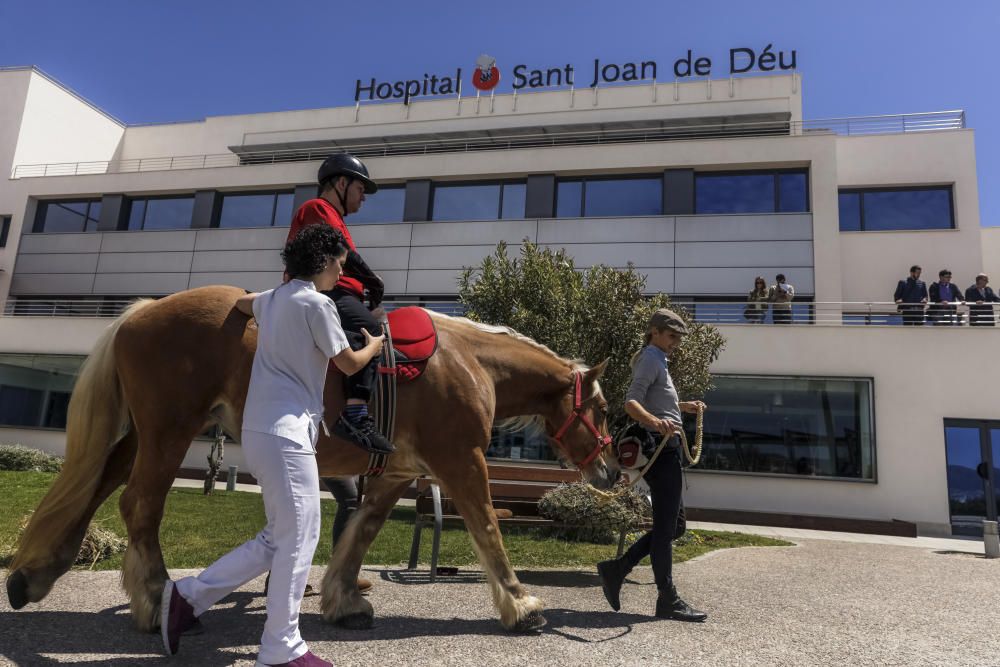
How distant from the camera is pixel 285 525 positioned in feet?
9.14

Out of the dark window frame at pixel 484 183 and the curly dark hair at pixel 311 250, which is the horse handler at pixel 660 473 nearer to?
the curly dark hair at pixel 311 250

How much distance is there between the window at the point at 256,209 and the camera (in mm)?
22688

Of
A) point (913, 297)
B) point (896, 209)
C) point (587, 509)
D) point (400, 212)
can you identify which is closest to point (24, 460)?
point (400, 212)

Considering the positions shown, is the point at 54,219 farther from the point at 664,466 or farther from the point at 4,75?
the point at 664,466

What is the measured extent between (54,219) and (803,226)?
86.8ft

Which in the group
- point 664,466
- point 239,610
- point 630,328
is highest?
point 630,328

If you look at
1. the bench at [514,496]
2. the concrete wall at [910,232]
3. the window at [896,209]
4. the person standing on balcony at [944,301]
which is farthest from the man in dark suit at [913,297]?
the bench at [514,496]

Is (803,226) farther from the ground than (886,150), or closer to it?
closer to it

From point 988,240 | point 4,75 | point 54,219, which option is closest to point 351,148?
Answer: point 54,219

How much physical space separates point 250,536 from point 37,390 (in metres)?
17.8

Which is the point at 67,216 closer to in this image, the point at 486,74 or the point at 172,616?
the point at 486,74

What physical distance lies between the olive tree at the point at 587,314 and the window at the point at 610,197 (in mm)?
9552

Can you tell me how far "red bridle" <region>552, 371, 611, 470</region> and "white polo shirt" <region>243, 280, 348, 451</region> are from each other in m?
2.40

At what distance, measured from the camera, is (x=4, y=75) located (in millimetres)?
27016
